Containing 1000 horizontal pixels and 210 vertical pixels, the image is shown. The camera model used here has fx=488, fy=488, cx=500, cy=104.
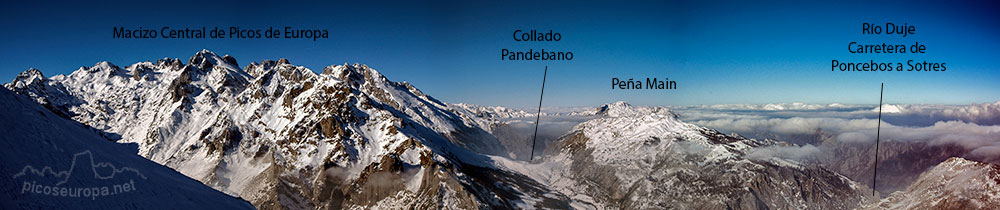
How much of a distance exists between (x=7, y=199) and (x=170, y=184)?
20.4 meters

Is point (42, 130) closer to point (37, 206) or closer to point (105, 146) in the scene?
point (105, 146)

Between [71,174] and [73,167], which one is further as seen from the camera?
[73,167]

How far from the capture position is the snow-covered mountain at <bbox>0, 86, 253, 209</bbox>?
46.9m

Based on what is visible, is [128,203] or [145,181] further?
[145,181]

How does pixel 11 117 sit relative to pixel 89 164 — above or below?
above

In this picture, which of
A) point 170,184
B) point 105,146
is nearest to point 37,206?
point 170,184

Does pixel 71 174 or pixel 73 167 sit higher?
pixel 73 167

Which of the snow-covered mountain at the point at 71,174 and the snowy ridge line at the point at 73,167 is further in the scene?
the snowy ridge line at the point at 73,167

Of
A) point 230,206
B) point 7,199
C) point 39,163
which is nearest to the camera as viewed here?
point 7,199

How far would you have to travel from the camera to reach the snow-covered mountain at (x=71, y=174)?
4694 centimetres

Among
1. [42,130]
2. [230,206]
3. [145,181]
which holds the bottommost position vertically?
[230,206]

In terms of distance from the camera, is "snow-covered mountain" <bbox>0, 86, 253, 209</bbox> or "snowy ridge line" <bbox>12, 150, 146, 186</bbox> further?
"snowy ridge line" <bbox>12, 150, 146, 186</bbox>

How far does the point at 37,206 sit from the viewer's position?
146ft

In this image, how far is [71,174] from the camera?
2063 inches
